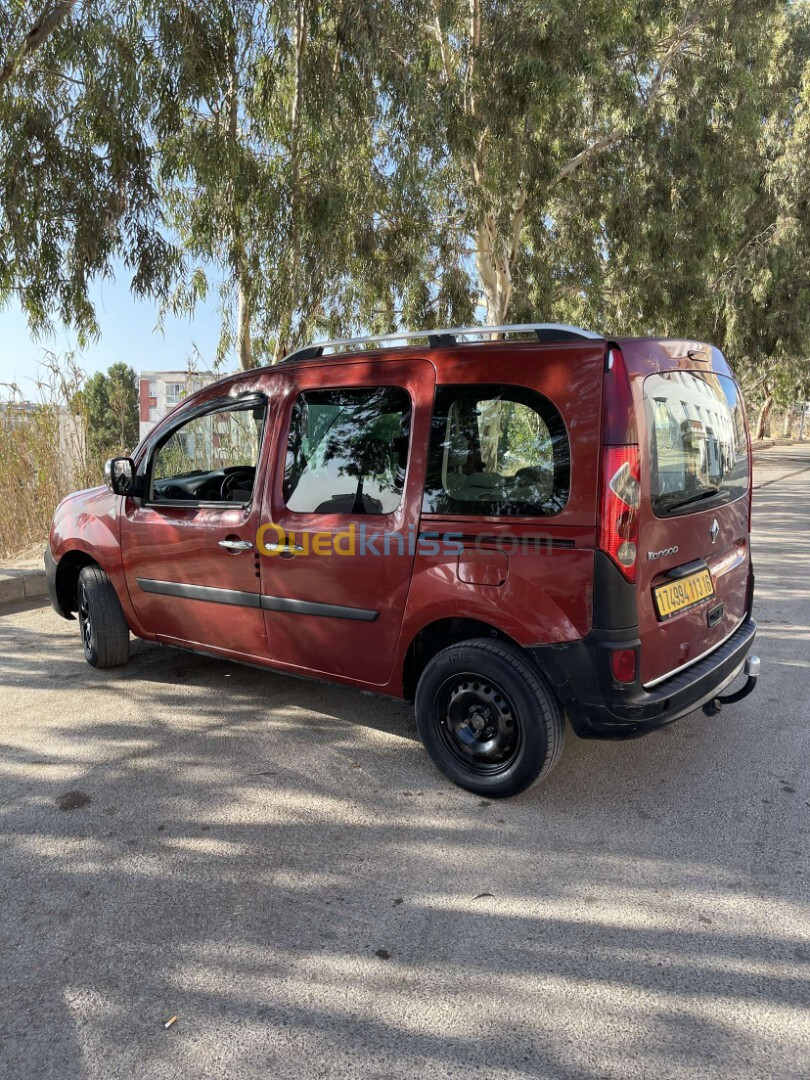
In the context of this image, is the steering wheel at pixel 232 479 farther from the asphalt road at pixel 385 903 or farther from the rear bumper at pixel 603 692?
the rear bumper at pixel 603 692

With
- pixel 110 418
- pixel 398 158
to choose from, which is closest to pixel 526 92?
pixel 398 158

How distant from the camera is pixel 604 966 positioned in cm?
241

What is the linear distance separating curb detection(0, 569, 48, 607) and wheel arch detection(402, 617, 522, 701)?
15.9 feet

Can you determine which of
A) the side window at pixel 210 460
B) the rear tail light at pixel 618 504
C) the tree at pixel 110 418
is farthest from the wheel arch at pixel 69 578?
the tree at pixel 110 418

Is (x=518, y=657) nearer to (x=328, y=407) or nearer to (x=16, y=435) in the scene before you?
(x=328, y=407)

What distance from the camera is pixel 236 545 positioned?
4.21 m

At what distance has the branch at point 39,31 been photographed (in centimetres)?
651

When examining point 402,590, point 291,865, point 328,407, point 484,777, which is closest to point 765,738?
point 484,777

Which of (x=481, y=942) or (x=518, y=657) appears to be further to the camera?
(x=518, y=657)

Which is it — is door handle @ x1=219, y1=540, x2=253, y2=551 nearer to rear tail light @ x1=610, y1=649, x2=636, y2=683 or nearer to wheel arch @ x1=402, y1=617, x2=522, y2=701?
wheel arch @ x1=402, y1=617, x2=522, y2=701

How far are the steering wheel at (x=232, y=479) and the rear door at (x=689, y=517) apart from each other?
224cm

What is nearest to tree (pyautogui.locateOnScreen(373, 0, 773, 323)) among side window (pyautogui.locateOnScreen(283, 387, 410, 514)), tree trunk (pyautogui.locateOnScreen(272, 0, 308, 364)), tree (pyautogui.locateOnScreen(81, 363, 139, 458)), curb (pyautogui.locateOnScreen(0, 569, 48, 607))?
tree trunk (pyautogui.locateOnScreen(272, 0, 308, 364))

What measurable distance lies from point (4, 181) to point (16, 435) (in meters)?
2.58

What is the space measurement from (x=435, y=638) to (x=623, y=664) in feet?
2.97
